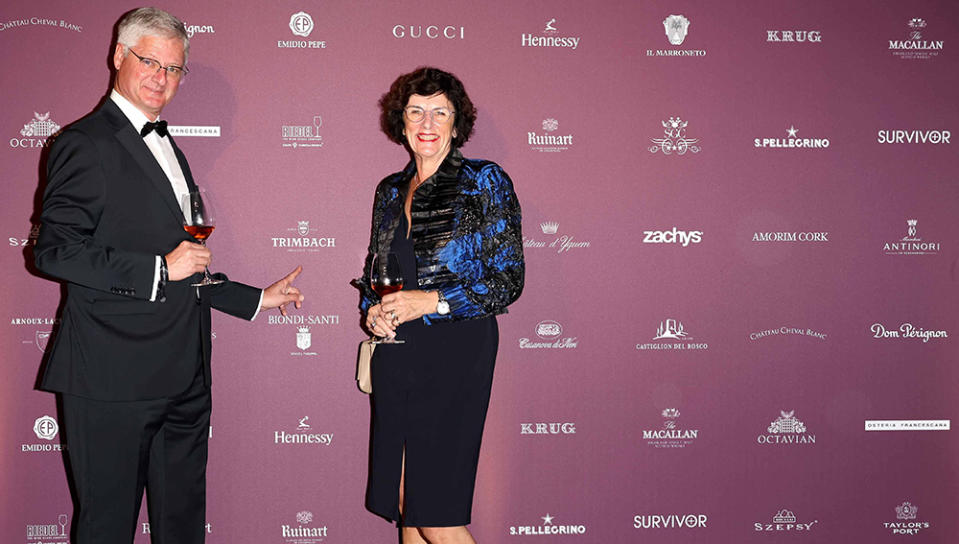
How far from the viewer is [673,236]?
11.4 feet

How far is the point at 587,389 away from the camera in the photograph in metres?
3.47

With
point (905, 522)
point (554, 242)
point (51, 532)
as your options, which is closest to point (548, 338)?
point (554, 242)

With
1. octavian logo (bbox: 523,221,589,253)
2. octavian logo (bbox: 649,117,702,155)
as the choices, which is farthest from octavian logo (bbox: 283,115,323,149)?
octavian logo (bbox: 649,117,702,155)

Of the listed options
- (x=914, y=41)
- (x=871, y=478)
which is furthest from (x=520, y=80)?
(x=871, y=478)

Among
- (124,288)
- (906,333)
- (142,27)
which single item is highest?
(142,27)

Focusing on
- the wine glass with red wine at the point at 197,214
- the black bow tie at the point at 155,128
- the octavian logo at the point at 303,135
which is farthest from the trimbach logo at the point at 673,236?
the black bow tie at the point at 155,128

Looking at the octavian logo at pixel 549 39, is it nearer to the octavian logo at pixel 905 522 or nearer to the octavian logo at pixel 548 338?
the octavian logo at pixel 548 338

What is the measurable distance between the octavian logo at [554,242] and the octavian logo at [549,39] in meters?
0.86

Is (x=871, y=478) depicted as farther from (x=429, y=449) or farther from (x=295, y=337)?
(x=295, y=337)

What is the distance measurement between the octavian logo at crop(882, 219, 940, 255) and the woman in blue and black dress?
6.96 feet

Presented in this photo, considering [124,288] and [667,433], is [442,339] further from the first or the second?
[667,433]

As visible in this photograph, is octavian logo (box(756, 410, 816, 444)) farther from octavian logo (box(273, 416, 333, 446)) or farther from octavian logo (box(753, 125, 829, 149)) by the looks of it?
octavian logo (box(273, 416, 333, 446))

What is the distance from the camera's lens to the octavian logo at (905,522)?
3.56 m

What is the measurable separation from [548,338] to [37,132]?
258 cm
